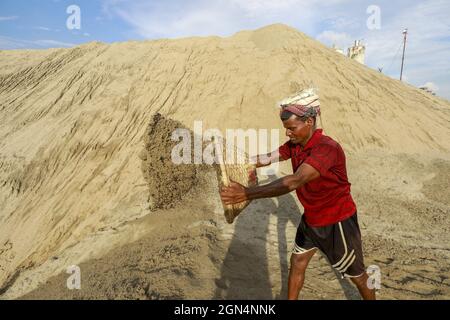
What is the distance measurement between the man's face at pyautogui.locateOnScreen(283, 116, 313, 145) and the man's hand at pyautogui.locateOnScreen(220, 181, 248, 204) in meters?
0.52

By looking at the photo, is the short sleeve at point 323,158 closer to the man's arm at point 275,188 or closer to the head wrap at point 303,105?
the man's arm at point 275,188

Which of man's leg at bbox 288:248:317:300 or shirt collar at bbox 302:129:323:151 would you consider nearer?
shirt collar at bbox 302:129:323:151

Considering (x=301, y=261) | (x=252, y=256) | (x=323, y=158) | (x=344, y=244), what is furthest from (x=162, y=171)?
(x=323, y=158)

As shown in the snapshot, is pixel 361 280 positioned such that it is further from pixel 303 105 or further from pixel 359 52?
pixel 359 52

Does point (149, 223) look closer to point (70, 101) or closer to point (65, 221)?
point (65, 221)

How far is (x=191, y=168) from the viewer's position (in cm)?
600

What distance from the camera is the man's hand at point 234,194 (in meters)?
1.92

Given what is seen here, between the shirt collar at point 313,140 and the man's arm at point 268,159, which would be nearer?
the shirt collar at point 313,140

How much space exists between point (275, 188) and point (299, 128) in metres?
0.49

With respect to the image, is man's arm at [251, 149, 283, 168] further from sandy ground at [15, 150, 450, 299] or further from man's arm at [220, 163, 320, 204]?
sandy ground at [15, 150, 450, 299]

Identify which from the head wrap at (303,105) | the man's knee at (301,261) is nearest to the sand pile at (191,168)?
the man's knee at (301,261)

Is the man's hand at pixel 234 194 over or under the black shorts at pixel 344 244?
over

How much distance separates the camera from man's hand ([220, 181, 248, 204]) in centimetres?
192

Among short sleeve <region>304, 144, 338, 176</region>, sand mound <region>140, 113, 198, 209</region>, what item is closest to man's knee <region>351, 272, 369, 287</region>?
short sleeve <region>304, 144, 338, 176</region>
